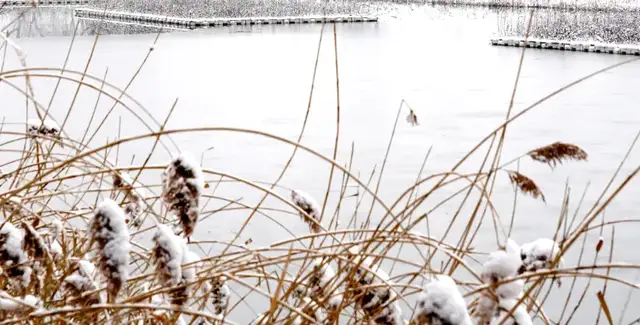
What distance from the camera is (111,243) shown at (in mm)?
770

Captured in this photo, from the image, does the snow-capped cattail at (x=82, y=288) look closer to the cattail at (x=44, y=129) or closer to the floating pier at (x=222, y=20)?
the cattail at (x=44, y=129)

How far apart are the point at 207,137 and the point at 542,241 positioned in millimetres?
9517

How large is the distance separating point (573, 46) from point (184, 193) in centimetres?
1778

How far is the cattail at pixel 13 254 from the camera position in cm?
101

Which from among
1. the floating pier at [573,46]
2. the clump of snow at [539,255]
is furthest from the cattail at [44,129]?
the floating pier at [573,46]

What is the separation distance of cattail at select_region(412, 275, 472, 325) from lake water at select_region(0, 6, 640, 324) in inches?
116

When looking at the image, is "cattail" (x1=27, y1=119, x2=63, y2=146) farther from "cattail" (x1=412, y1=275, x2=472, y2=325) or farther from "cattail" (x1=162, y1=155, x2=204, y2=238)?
"cattail" (x1=412, y1=275, x2=472, y2=325)

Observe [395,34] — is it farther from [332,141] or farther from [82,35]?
[332,141]

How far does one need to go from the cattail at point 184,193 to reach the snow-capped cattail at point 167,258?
0.02m

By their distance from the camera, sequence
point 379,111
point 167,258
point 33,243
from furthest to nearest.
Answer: point 379,111 < point 33,243 < point 167,258

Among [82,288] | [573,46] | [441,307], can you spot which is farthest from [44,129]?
[573,46]

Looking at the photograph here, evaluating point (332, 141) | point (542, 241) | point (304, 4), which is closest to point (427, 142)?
point (332, 141)

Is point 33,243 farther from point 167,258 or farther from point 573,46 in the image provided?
point 573,46

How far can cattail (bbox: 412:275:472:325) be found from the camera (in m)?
0.71
